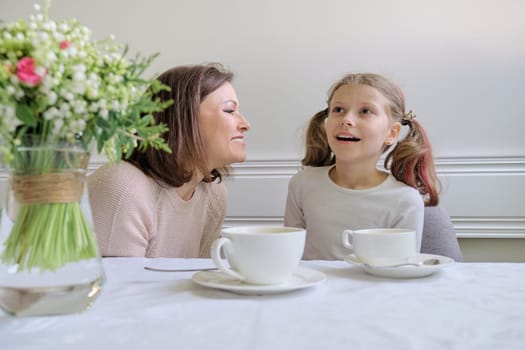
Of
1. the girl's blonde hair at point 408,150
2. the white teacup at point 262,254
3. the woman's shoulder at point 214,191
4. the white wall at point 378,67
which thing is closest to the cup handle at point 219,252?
the white teacup at point 262,254

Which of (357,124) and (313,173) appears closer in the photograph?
(357,124)

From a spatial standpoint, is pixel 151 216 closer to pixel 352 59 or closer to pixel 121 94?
pixel 121 94

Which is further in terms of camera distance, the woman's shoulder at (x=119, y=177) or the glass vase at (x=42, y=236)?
the woman's shoulder at (x=119, y=177)

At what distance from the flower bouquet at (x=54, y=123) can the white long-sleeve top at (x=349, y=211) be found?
3.27 ft

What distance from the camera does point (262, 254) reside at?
71 centimetres

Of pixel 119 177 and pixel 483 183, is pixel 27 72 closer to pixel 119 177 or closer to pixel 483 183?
pixel 119 177

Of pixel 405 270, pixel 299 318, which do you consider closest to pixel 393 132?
pixel 405 270

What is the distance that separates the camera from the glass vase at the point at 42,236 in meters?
0.56

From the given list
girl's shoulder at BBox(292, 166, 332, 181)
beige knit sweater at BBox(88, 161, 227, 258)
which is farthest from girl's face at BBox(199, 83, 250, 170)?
girl's shoulder at BBox(292, 166, 332, 181)

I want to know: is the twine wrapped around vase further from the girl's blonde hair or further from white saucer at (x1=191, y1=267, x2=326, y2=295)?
the girl's blonde hair

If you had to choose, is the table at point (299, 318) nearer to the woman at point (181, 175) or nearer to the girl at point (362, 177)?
the woman at point (181, 175)

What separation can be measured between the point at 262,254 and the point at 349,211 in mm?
869

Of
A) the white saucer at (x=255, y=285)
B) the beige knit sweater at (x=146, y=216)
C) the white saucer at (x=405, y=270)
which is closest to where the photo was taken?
the white saucer at (x=255, y=285)

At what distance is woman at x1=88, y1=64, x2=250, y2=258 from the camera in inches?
50.6
